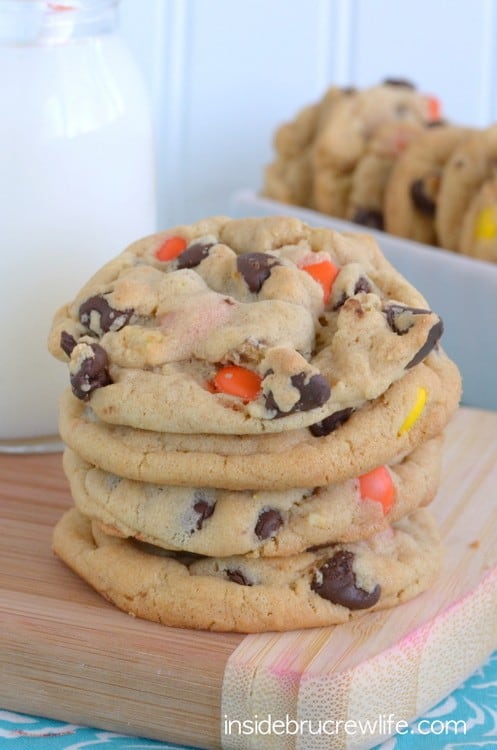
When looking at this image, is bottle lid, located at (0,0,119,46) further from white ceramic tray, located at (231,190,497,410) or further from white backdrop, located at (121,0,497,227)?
white backdrop, located at (121,0,497,227)

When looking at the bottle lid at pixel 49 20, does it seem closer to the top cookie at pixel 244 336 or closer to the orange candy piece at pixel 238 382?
the top cookie at pixel 244 336

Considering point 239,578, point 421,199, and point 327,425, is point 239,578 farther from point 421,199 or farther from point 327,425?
point 421,199

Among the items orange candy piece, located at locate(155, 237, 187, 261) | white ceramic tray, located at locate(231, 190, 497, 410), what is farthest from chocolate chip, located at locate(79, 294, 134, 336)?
white ceramic tray, located at locate(231, 190, 497, 410)

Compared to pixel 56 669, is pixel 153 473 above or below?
above

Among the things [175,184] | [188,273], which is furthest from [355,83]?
[188,273]

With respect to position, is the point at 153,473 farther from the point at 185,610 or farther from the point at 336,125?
the point at 336,125

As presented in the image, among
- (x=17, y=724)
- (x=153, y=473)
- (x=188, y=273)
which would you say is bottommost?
(x=17, y=724)
